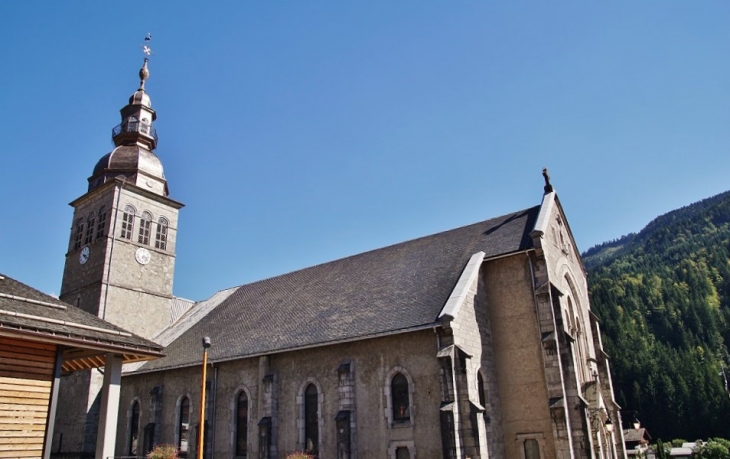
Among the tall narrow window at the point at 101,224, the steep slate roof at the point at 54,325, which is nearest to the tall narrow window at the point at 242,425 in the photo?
the steep slate roof at the point at 54,325

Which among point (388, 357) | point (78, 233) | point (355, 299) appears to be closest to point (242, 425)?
point (355, 299)

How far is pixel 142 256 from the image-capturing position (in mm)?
35469

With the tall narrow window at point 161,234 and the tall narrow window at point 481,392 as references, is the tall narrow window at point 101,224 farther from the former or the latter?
the tall narrow window at point 481,392

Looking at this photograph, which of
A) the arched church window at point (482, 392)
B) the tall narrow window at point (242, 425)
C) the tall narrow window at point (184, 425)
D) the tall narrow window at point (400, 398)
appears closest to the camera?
the arched church window at point (482, 392)

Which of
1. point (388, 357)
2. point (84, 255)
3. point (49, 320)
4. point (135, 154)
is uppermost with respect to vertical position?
point (135, 154)

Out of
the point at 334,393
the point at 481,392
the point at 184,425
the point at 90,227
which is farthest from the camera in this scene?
the point at 90,227

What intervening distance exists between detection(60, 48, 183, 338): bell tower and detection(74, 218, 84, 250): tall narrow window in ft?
0.25

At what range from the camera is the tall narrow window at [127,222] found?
34.9 m

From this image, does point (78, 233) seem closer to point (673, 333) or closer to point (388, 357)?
point (388, 357)

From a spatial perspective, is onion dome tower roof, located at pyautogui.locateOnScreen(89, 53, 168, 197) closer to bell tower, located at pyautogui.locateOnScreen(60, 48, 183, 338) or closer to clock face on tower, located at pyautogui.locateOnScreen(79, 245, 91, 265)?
bell tower, located at pyautogui.locateOnScreen(60, 48, 183, 338)

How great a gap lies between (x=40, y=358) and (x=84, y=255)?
83.5 ft

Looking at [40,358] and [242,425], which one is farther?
[242,425]

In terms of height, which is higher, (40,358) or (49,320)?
(49,320)

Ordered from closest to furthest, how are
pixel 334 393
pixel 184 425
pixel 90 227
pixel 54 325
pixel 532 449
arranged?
pixel 54 325 < pixel 532 449 < pixel 334 393 < pixel 184 425 < pixel 90 227
